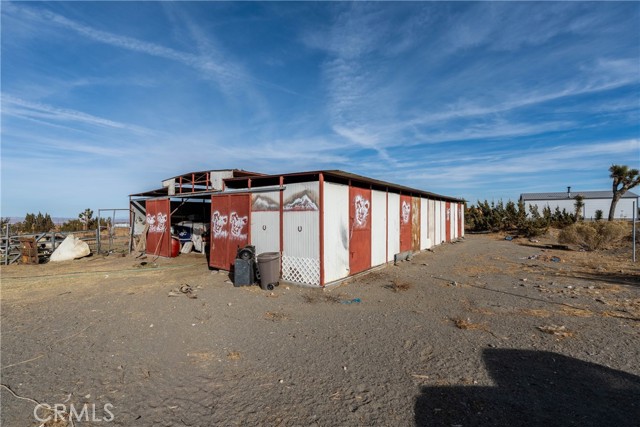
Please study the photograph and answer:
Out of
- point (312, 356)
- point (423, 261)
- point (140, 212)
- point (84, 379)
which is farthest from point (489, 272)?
point (140, 212)

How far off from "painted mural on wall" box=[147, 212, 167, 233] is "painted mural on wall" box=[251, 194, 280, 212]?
306 inches

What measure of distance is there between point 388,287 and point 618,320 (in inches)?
200

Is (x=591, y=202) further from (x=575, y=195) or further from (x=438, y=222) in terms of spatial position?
(x=438, y=222)

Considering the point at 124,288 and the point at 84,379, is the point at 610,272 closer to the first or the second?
the point at 84,379

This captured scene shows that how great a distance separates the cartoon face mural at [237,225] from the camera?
36.8 ft

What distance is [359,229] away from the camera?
36.0 ft

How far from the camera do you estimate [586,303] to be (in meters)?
7.27

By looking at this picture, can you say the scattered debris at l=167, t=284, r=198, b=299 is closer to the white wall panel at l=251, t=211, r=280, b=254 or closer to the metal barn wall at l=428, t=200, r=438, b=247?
the white wall panel at l=251, t=211, r=280, b=254

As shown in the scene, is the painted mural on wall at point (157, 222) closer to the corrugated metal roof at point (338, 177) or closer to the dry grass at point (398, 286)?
the corrugated metal roof at point (338, 177)

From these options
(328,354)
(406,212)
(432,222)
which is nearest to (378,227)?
(406,212)

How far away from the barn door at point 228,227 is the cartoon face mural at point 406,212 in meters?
7.89

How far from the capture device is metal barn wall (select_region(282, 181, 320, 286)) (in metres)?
9.16

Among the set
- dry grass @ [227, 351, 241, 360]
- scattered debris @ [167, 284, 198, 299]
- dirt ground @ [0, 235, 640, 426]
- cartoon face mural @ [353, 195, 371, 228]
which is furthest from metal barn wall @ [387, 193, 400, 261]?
dry grass @ [227, 351, 241, 360]

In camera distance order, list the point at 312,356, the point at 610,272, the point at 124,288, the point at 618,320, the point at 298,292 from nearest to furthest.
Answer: the point at 312,356 < the point at 618,320 < the point at 298,292 < the point at 124,288 < the point at 610,272
